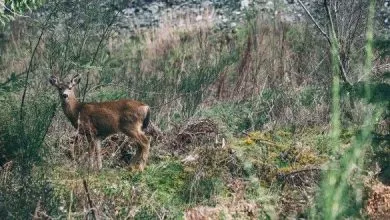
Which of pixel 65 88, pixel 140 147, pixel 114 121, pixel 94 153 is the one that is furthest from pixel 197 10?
pixel 94 153

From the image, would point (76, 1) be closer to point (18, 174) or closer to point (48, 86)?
point (48, 86)

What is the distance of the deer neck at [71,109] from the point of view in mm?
9953

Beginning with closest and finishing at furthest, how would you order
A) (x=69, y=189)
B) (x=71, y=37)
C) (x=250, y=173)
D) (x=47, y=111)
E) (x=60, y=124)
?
(x=69, y=189)
(x=250, y=173)
(x=47, y=111)
(x=60, y=124)
(x=71, y=37)

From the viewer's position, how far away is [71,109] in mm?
9992

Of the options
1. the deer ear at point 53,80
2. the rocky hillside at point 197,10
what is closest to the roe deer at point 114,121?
the deer ear at point 53,80

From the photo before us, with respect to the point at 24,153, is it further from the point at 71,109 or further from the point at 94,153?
the point at 71,109

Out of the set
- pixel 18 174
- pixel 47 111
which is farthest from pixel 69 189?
pixel 47 111

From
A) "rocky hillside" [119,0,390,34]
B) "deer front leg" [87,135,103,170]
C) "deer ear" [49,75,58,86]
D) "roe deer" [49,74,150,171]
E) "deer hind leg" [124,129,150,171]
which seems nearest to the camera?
"deer front leg" [87,135,103,170]

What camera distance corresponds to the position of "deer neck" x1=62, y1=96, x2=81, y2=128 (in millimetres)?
9953

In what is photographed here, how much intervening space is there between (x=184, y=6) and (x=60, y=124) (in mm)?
10726

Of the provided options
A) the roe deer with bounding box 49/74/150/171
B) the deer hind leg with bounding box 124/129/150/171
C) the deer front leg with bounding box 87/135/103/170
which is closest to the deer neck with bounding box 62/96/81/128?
the roe deer with bounding box 49/74/150/171

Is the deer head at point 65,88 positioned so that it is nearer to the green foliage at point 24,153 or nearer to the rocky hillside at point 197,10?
the green foliage at point 24,153

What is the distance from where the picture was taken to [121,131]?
9609 mm

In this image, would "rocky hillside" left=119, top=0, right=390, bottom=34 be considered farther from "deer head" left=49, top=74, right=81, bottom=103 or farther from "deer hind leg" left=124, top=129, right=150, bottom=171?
"deer hind leg" left=124, top=129, right=150, bottom=171
